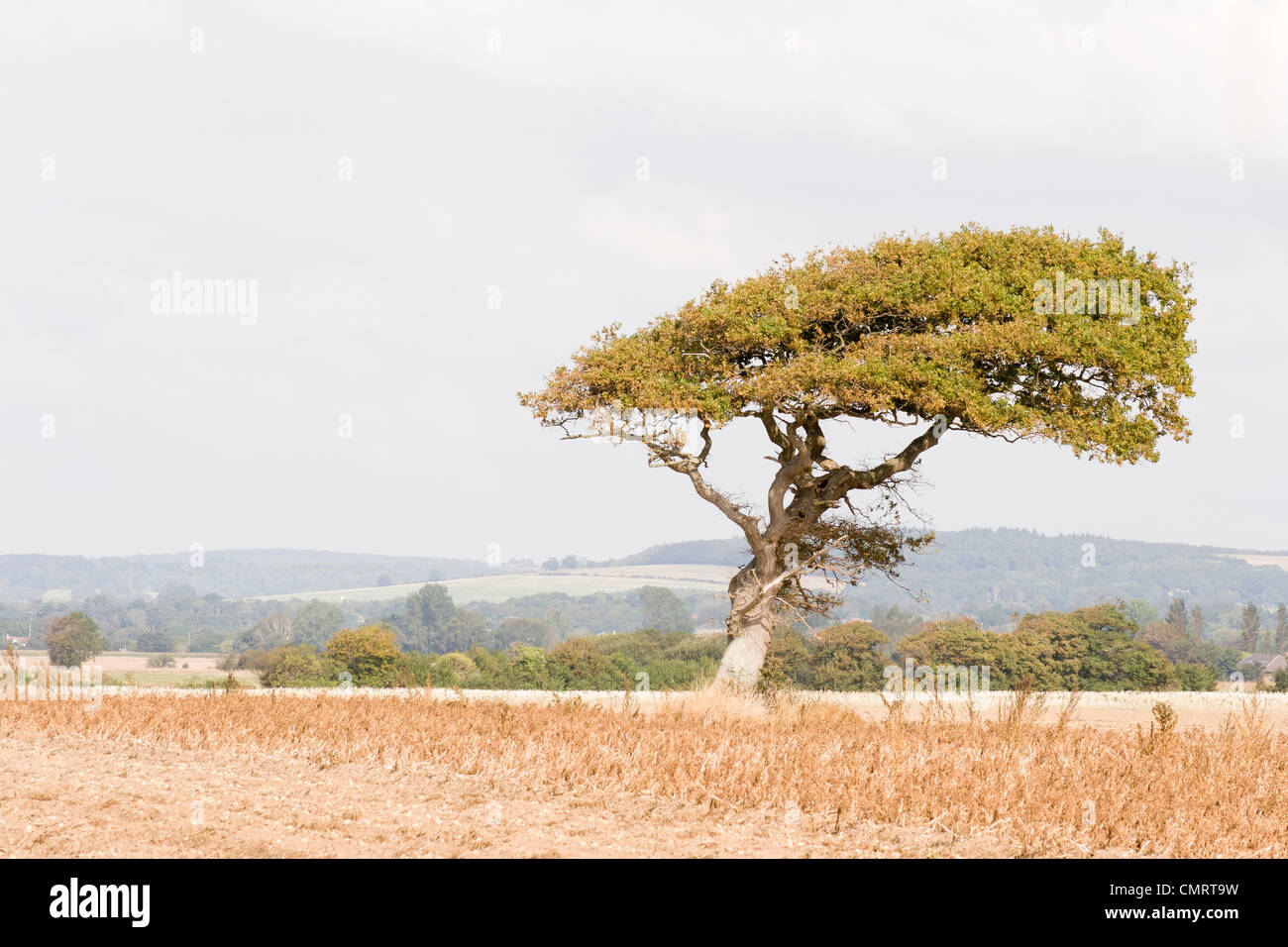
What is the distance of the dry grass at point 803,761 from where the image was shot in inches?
337

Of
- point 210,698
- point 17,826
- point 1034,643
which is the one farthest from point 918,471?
point 1034,643

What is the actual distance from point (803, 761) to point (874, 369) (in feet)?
27.7

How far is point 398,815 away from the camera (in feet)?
28.5

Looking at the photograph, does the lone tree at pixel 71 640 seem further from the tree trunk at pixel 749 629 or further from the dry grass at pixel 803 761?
the dry grass at pixel 803 761

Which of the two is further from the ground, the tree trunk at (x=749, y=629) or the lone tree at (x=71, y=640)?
the tree trunk at (x=749, y=629)

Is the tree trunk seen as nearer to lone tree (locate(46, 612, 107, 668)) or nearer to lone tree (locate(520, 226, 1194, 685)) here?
lone tree (locate(520, 226, 1194, 685))

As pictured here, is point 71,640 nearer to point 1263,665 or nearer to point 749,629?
point 749,629

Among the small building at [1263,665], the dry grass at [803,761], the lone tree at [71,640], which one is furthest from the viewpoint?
the small building at [1263,665]

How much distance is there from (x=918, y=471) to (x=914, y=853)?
13.2 meters

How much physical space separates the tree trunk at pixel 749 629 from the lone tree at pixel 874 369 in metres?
0.03

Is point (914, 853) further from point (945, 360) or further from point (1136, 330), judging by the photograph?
point (1136, 330)

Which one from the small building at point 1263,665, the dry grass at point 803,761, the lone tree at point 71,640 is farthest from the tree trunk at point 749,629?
the small building at point 1263,665

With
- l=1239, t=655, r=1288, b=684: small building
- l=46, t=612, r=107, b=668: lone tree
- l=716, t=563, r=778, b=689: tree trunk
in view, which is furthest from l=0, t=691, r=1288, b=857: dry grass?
l=1239, t=655, r=1288, b=684: small building
